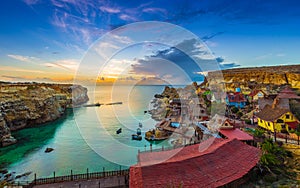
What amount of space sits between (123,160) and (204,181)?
14.8 m

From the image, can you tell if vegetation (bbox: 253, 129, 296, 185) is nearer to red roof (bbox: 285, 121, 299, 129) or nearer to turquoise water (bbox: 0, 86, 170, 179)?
red roof (bbox: 285, 121, 299, 129)

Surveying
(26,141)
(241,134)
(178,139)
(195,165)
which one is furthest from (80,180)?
(26,141)

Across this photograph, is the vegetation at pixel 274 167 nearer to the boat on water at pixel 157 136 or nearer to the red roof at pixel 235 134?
the red roof at pixel 235 134

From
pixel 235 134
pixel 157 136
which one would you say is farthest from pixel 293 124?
pixel 157 136

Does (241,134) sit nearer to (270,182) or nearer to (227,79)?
(270,182)

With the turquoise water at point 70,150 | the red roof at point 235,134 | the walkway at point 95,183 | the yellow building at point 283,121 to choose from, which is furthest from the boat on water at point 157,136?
the walkway at point 95,183

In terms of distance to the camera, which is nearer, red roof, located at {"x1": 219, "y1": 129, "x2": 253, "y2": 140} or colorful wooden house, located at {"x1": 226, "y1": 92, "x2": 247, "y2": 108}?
red roof, located at {"x1": 219, "y1": 129, "x2": 253, "y2": 140}

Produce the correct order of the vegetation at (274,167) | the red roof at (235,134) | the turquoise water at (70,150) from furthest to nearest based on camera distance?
the turquoise water at (70,150), the red roof at (235,134), the vegetation at (274,167)

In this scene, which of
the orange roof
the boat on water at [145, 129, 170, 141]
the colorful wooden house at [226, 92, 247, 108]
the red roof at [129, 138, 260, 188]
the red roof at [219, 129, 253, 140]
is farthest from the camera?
the colorful wooden house at [226, 92, 247, 108]

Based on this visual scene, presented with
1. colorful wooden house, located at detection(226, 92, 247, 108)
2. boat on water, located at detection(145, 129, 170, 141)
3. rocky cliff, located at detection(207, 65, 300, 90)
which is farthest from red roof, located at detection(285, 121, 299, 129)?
rocky cliff, located at detection(207, 65, 300, 90)

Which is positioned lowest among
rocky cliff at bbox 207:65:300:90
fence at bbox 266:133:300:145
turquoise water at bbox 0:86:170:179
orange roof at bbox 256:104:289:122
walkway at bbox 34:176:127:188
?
turquoise water at bbox 0:86:170:179

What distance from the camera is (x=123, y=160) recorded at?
2194 cm

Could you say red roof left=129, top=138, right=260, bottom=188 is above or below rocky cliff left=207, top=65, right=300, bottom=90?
below

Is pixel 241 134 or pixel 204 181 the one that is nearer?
pixel 204 181
